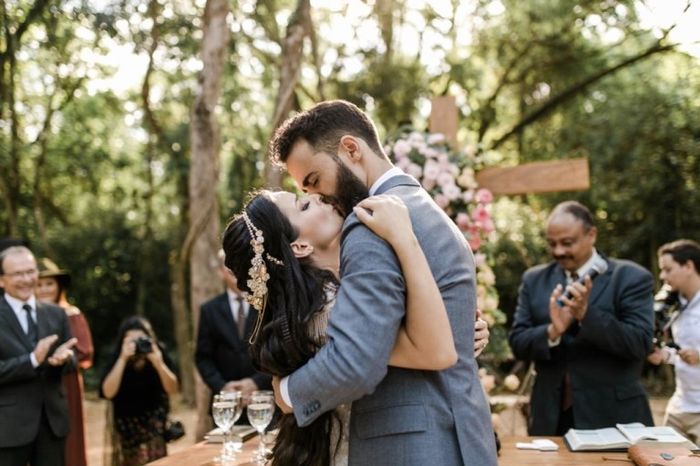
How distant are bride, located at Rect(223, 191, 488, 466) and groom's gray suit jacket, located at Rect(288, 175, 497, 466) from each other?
47 millimetres

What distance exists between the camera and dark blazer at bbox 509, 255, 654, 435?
383 cm

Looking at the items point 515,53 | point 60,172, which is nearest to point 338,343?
point 515,53

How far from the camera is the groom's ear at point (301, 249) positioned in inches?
89.0

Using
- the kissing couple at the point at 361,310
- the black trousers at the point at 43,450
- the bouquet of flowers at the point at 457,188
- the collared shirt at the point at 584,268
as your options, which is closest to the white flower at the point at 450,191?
the bouquet of flowers at the point at 457,188

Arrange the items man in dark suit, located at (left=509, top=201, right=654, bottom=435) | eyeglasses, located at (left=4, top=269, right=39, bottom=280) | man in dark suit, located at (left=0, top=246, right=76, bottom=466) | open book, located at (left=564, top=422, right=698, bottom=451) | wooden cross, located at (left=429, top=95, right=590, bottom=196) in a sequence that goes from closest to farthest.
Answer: open book, located at (left=564, top=422, right=698, bottom=451), man in dark suit, located at (left=509, top=201, right=654, bottom=435), man in dark suit, located at (left=0, top=246, right=76, bottom=466), eyeglasses, located at (left=4, top=269, right=39, bottom=280), wooden cross, located at (left=429, top=95, right=590, bottom=196)

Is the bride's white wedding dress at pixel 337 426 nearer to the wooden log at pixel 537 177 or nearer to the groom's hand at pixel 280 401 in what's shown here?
the groom's hand at pixel 280 401

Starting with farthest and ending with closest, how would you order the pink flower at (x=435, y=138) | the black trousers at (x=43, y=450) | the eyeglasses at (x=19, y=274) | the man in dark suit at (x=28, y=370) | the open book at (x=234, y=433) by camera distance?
the pink flower at (x=435, y=138)
the eyeglasses at (x=19, y=274)
the black trousers at (x=43, y=450)
the man in dark suit at (x=28, y=370)
the open book at (x=234, y=433)

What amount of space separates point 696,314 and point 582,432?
1.70 metres

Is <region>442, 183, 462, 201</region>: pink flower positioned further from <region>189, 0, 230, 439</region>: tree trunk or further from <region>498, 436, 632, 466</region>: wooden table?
<region>189, 0, 230, 439</region>: tree trunk

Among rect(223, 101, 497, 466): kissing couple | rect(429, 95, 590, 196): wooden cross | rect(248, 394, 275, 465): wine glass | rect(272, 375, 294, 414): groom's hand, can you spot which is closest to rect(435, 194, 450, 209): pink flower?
rect(429, 95, 590, 196): wooden cross

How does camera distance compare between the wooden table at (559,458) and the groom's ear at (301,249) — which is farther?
the wooden table at (559,458)

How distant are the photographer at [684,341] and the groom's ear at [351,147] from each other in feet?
9.83

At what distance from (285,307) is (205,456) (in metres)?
1.30

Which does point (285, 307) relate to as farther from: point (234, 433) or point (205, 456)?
point (234, 433)
